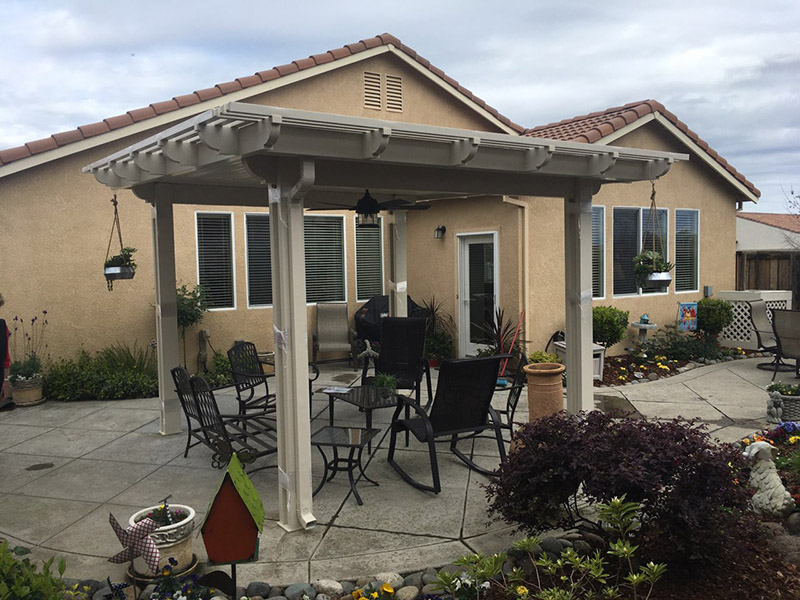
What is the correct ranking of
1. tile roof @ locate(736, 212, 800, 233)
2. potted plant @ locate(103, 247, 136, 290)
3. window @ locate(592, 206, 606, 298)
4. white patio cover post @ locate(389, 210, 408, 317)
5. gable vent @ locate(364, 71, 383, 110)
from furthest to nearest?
tile roof @ locate(736, 212, 800, 233), gable vent @ locate(364, 71, 383, 110), window @ locate(592, 206, 606, 298), white patio cover post @ locate(389, 210, 408, 317), potted plant @ locate(103, 247, 136, 290)

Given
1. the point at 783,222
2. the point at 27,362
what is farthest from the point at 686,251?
the point at 783,222

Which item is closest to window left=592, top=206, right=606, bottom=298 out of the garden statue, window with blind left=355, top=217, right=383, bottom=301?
window with blind left=355, top=217, right=383, bottom=301

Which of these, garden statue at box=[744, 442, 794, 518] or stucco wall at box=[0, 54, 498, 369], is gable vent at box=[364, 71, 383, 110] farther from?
garden statue at box=[744, 442, 794, 518]

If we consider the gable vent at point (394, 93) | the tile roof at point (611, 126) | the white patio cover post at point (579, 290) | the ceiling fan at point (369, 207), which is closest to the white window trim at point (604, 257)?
the tile roof at point (611, 126)

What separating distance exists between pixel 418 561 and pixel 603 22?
7.68 meters

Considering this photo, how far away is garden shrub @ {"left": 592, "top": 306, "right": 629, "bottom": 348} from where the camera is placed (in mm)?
9312

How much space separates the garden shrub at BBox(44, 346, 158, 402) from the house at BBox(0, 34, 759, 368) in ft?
0.88

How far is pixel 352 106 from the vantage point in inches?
402

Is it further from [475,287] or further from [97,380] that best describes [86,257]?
[475,287]

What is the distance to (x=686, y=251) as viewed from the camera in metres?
11.4

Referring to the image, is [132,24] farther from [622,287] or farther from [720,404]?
[720,404]

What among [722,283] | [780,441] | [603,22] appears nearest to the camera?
[780,441]

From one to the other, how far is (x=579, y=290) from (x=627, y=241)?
5.38m

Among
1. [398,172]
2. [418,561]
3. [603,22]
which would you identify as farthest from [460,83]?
[418,561]
